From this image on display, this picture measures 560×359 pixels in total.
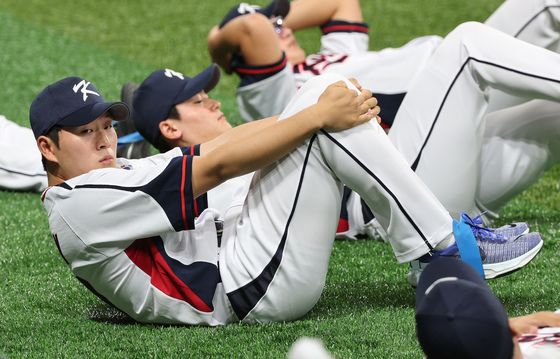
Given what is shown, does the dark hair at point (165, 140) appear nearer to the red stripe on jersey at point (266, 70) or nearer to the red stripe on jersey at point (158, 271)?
the red stripe on jersey at point (158, 271)

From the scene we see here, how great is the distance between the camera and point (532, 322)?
2.40 m

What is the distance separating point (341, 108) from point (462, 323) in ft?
3.33

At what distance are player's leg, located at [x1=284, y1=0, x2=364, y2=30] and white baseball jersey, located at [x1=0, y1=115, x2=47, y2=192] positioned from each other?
62.9 inches

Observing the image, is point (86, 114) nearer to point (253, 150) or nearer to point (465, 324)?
point (253, 150)

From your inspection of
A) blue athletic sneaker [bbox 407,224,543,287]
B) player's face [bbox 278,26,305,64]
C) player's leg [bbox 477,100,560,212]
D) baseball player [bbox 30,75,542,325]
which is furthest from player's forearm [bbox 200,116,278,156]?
player's face [bbox 278,26,305,64]

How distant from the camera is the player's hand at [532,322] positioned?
7.61 ft

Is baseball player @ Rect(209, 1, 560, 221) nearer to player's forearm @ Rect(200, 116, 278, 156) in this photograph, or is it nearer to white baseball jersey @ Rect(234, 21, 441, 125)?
white baseball jersey @ Rect(234, 21, 441, 125)

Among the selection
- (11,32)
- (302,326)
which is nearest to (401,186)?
(302,326)

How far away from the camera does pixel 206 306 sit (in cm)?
321

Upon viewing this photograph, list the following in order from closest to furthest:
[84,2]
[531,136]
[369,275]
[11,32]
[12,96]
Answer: [369,275], [531,136], [12,96], [11,32], [84,2]

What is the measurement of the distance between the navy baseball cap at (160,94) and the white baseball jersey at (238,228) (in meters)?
0.71

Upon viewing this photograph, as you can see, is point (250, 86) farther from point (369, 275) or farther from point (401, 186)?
point (401, 186)

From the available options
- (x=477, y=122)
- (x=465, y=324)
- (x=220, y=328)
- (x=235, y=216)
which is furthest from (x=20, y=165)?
(x=465, y=324)

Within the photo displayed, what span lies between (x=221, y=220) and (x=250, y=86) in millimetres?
1842
